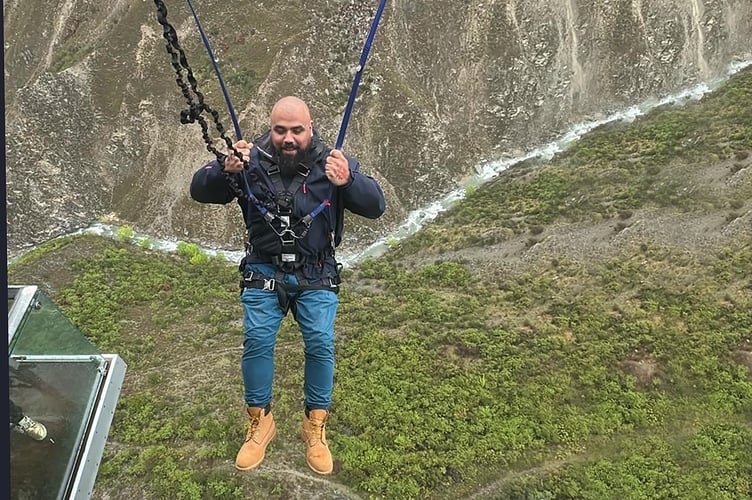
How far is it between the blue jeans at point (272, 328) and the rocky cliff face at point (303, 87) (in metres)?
20.2

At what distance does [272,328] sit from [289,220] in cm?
114

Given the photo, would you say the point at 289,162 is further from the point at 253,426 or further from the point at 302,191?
the point at 253,426

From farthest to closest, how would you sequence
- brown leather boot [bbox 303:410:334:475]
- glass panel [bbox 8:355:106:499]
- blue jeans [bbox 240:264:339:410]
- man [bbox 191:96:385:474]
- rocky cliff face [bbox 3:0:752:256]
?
rocky cliff face [bbox 3:0:752:256], brown leather boot [bbox 303:410:334:475], blue jeans [bbox 240:264:339:410], man [bbox 191:96:385:474], glass panel [bbox 8:355:106:499]

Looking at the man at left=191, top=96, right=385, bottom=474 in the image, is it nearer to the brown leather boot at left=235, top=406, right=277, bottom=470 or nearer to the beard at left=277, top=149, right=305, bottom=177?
the beard at left=277, top=149, right=305, bottom=177

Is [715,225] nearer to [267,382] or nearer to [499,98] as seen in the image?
[499,98]

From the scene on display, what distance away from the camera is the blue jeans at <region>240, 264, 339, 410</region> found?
19.7ft

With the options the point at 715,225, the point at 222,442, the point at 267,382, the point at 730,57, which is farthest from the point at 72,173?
the point at 730,57

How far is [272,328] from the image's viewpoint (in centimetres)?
607

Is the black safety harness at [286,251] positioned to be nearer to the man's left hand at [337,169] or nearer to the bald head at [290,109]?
the man's left hand at [337,169]

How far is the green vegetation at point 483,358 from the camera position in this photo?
42.2ft

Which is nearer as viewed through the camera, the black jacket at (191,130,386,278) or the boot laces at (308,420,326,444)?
the black jacket at (191,130,386,278)

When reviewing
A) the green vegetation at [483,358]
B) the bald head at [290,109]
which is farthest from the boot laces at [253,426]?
the green vegetation at [483,358]

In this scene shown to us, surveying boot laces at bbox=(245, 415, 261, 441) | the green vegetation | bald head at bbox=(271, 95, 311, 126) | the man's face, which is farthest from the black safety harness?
the green vegetation

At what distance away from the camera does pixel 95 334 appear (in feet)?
63.3
